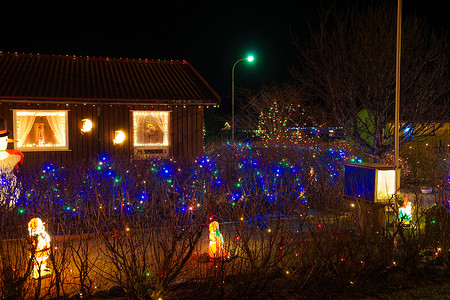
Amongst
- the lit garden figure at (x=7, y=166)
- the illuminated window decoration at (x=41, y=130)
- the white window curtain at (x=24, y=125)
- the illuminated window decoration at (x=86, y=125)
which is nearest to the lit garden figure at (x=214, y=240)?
the lit garden figure at (x=7, y=166)

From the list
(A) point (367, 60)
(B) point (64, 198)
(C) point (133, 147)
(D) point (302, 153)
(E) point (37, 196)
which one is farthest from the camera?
(C) point (133, 147)

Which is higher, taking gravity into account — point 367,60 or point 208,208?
point 367,60

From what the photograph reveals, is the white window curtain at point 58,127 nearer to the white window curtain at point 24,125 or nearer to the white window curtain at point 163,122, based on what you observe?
the white window curtain at point 24,125

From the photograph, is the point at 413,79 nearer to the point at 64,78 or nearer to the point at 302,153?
the point at 302,153

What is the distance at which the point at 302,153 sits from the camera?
1362 centimetres

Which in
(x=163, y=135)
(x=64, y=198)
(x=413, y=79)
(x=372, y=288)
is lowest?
(x=372, y=288)

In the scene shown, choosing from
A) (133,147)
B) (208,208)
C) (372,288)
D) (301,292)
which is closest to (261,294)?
(301,292)

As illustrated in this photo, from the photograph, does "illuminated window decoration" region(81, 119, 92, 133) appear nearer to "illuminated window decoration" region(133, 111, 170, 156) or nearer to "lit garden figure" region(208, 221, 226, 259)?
"illuminated window decoration" region(133, 111, 170, 156)

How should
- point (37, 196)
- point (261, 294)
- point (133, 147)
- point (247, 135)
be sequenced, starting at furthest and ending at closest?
point (247, 135)
point (133, 147)
point (37, 196)
point (261, 294)

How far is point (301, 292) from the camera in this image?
5.26 metres

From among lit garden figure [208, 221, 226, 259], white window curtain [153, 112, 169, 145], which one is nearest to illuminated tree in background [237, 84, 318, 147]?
white window curtain [153, 112, 169, 145]

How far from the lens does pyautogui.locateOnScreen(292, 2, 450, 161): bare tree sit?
36.9ft

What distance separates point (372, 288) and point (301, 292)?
1.02m

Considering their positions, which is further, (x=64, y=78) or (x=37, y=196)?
(x=64, y=78)
